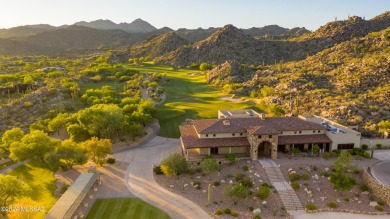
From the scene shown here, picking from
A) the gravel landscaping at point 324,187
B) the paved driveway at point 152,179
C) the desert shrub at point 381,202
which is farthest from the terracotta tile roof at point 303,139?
the paved driveway at point 152,179

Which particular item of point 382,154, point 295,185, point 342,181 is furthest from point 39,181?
point 382,154

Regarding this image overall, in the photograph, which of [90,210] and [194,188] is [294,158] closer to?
[194,188]

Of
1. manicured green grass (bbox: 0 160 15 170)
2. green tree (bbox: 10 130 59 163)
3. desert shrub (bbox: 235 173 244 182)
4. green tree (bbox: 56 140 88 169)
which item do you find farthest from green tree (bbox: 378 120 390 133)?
manicured green grass (bbox: 0 160 15 170)

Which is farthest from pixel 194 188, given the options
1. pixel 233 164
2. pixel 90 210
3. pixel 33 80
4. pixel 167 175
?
pixel 33 80

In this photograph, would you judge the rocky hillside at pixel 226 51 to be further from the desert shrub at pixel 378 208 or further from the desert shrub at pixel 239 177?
the desert shrub at pixel 378 208

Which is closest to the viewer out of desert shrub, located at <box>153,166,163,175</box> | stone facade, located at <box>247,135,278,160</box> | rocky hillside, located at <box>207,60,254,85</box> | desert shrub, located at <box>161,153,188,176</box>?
desert shrub, located at <box>161,153,188,176</box>

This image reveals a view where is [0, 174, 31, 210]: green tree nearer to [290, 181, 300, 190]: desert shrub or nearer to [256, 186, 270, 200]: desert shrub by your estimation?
[256, 186, 270, 200]: desert shrub
